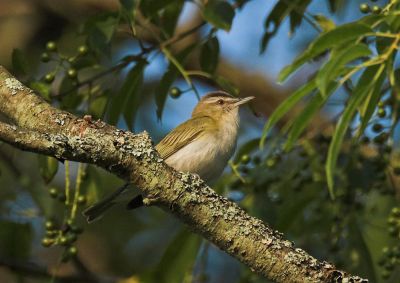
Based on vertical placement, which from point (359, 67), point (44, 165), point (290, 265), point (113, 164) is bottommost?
point (44, 165)

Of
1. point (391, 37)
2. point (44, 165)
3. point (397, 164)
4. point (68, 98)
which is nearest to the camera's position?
point (391, 37)

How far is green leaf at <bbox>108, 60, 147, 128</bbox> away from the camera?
4.64m

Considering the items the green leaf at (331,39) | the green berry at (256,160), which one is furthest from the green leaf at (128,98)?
the green leaf at (331,39)

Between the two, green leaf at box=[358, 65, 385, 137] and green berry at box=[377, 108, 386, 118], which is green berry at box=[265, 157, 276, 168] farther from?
green leaf at box=[358, 65, 385, 137]

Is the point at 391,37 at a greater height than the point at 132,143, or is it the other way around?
the point at 391,37

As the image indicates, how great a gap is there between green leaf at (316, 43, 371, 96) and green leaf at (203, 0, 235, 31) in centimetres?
110

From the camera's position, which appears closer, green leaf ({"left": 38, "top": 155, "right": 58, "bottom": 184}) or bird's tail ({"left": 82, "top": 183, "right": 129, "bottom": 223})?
green leaf ({"left": 38, "top": 155, "right": 58, "bottom": 184})

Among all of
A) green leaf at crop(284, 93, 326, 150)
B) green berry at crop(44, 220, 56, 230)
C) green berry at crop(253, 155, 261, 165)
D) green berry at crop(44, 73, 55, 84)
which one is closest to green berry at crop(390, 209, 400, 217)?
green berry at crop(253, 155, 261, 165)

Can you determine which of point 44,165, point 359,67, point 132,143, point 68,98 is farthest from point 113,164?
point 68,98

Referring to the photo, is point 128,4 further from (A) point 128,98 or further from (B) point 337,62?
(B) point 337,62

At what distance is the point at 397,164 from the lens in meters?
5.50

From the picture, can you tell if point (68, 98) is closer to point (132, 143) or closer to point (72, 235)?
point (72, 235)

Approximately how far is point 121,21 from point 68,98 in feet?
1.73

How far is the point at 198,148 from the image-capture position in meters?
5.34
